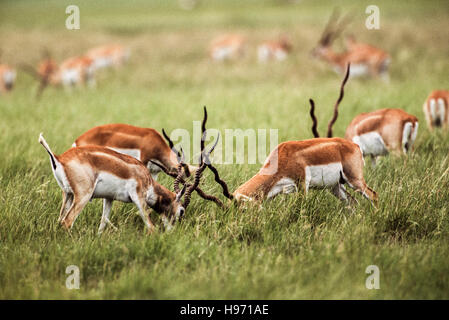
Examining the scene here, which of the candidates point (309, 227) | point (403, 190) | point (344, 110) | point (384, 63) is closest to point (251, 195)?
point (309, 227)

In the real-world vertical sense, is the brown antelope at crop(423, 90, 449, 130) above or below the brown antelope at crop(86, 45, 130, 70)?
below

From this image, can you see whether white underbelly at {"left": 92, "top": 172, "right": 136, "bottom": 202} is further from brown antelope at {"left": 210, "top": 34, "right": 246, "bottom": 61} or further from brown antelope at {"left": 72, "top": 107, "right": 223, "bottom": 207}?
brown antelope at {"left": 210, "top": 34, "right": 246, "bottom": 61}

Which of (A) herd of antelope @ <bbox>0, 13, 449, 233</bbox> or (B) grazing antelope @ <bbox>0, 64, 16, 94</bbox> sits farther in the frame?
(B) grazing antelope @ <bbox>0, 64, 16, 94</bbox>

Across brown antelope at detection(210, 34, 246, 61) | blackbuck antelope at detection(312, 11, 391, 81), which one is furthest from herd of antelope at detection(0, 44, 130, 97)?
blackbuck antelope at detection(312, 11, 391, 81)

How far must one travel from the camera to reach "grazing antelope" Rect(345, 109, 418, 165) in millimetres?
6434

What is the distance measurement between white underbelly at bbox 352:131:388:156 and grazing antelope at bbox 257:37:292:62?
12292 millimetres

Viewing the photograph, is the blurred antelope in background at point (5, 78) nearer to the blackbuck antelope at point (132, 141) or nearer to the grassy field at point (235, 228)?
the grassy field at point (235, 228)

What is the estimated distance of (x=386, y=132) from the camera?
6461 mm

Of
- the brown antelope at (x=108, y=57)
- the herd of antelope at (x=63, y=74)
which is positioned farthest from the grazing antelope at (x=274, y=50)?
the herd of antelope at (x=63, y=74)

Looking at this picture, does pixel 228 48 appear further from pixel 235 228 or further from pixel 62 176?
pixel 62 176

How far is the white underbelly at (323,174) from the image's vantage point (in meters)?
4.73

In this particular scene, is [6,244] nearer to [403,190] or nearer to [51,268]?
[51,268]

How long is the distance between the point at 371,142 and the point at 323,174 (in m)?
2.03
